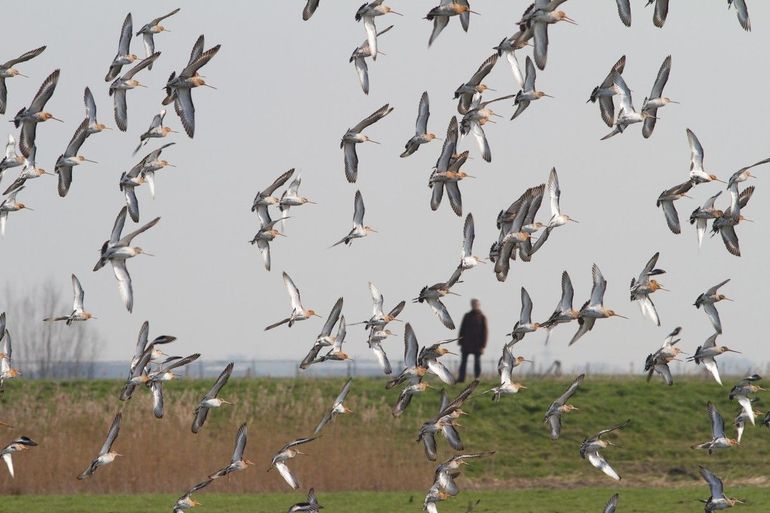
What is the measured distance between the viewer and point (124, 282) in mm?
24781

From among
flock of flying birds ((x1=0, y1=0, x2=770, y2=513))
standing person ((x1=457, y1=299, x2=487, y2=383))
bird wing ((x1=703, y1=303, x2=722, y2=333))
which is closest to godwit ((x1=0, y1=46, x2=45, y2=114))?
flock of flying birds ((x1=0, y1=0, x2=770, y2=513))

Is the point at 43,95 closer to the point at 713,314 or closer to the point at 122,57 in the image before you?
the point at 122,57

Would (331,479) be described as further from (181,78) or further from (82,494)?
(181,78)

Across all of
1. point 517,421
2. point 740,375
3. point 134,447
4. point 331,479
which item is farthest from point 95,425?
point 740,375

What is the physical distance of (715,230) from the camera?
24.4 metres

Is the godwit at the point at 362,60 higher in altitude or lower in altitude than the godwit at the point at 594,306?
higher

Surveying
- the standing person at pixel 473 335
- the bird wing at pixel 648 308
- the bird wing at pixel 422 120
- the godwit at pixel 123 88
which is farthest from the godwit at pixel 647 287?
the standing person at pixel 473 335

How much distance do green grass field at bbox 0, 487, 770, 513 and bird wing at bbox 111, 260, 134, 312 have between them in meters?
5.63

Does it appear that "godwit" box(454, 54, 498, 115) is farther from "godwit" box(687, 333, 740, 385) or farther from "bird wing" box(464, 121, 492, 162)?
"godwit" box(687, 333, 740, 385)

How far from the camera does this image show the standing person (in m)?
40.5

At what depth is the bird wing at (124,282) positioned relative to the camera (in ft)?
79.7

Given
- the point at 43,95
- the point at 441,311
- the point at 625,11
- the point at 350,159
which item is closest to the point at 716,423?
the point at 441,311

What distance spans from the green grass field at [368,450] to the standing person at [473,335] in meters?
1.54

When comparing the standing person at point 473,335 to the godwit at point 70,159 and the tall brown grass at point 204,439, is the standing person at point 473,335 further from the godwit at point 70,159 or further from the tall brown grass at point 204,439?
the godwit at point 70,159
